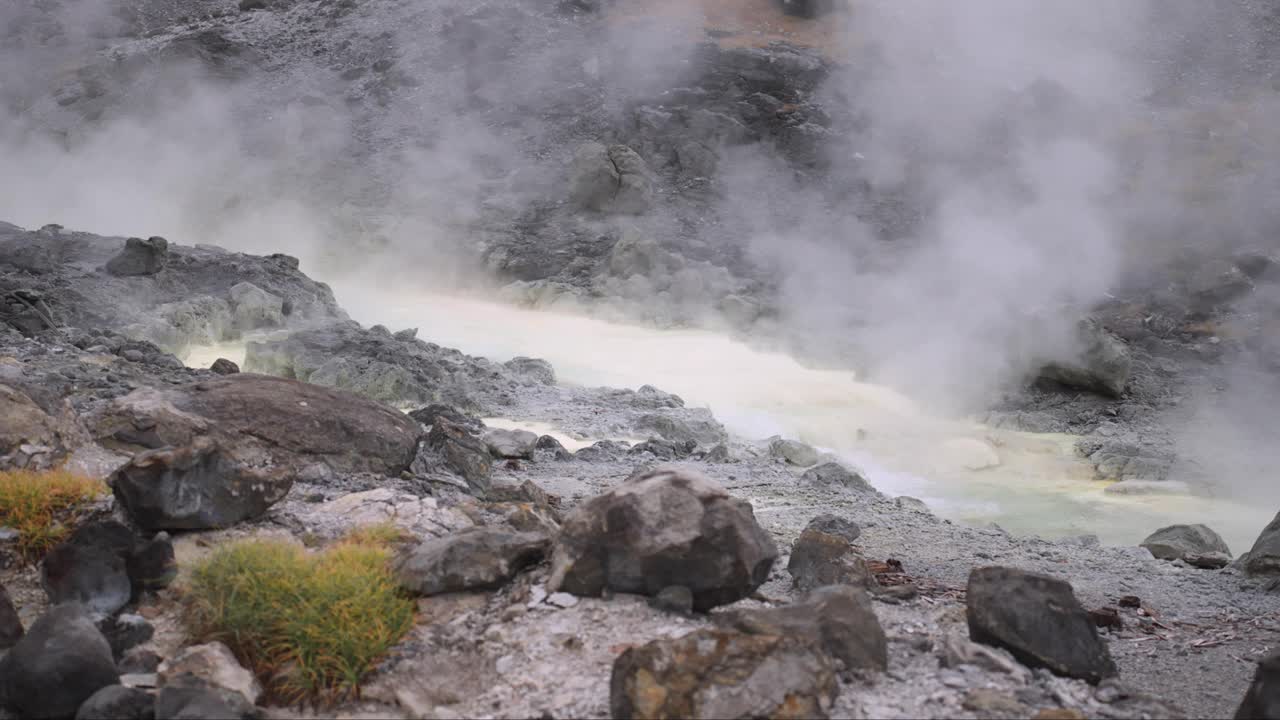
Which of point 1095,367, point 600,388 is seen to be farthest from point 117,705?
point 1095,367

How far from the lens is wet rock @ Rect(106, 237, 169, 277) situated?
13.5m

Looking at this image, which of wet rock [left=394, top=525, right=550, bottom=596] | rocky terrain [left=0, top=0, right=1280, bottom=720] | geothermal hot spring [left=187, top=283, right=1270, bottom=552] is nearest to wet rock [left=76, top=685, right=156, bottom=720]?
rocky terrain [left=0, top=0, right=1280, bottom=720]

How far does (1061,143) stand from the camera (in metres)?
25.2

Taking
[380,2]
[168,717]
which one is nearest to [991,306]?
[168,717]

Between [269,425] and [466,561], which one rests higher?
[269,425]

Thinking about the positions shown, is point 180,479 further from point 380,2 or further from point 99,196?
point 380,2

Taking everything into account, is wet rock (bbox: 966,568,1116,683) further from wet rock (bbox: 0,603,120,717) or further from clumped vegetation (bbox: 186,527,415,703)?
wet rock (bbox: 0,603,120,717)

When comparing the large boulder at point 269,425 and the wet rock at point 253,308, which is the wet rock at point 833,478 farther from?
the wet rock at point 253,308

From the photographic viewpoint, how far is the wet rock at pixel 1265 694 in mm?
2811

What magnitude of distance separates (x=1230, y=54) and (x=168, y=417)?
31099mm

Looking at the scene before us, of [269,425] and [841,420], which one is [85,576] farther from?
[841,420]

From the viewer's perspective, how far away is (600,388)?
13148mm

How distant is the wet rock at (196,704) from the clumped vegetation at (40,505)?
58.8 inches

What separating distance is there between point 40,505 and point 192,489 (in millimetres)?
663
